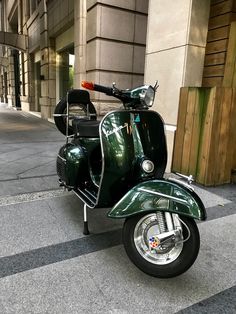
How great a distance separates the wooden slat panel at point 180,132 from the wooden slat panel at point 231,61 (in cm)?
70

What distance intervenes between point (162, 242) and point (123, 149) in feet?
2.76

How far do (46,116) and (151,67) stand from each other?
29.1 ft

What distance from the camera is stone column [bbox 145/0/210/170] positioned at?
176 inches

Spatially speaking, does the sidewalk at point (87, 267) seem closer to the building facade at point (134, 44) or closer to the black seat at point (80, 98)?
the black seat at point (80, 98)

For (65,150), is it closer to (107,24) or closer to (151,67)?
(151,67)

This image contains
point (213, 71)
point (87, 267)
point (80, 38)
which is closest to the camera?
point (87, 267)

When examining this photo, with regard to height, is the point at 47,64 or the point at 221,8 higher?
the point at 221,8

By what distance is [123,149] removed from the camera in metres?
2.41

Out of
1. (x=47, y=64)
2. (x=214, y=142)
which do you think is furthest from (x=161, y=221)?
(x=47, y=64)

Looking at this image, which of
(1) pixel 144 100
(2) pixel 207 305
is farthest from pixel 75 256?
(1) pixel 144 100

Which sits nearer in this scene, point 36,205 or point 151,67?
point 36,205

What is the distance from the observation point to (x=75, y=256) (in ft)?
7.64

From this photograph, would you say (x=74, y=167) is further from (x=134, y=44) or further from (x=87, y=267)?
(x=134, y=44)

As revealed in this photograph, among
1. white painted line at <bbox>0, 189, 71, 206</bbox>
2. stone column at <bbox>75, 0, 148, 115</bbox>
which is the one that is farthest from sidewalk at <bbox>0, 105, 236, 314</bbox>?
stone column at <bbox>75, 0, 148, 115</bbox>
